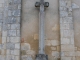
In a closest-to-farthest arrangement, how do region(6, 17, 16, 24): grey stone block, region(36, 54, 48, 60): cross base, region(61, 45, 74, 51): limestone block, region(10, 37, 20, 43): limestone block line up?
region(36, 54, 48, 60): cross base < region(61, 45, 74, 51): limestone block < region(10, 37, 20, 43): limestone block < region(6, 17, 16, 24): grey stone block

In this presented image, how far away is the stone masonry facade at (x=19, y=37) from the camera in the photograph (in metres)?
4.48

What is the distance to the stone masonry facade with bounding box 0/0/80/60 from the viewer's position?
448 cm

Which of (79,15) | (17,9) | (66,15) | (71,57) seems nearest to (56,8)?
(66,15)

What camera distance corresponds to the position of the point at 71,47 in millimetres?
4465

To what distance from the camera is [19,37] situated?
459cm

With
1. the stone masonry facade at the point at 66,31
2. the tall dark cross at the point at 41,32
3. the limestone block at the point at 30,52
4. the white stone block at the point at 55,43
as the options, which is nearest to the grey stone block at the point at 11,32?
the limestone block at the point at 30,52

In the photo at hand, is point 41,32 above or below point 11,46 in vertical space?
above

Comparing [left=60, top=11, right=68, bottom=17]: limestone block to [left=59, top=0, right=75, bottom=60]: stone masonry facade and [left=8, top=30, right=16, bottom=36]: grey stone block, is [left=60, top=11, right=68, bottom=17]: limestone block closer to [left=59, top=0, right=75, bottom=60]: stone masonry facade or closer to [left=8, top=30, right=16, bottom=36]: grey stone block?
[left=59, top=0, right=75, bottom=60]: stone masonry facade

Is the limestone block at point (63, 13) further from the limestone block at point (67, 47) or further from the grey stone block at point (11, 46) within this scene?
the grey stone block at point (11, 46)

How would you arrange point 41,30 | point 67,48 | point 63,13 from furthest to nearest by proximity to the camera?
point 63,13, point 41,30, point 67,48

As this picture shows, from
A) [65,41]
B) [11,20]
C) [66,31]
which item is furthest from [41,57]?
[11,20]

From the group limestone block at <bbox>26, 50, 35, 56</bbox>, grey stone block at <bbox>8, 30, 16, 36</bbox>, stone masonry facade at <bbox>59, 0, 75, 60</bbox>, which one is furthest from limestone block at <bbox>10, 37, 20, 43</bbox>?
stone masonry facade at <bbox>59, 0, 75, 60</bbox>

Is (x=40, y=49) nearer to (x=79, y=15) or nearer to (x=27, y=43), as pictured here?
(x=27, y=43)

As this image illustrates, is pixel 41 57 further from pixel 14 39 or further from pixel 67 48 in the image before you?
pixel 14 39
